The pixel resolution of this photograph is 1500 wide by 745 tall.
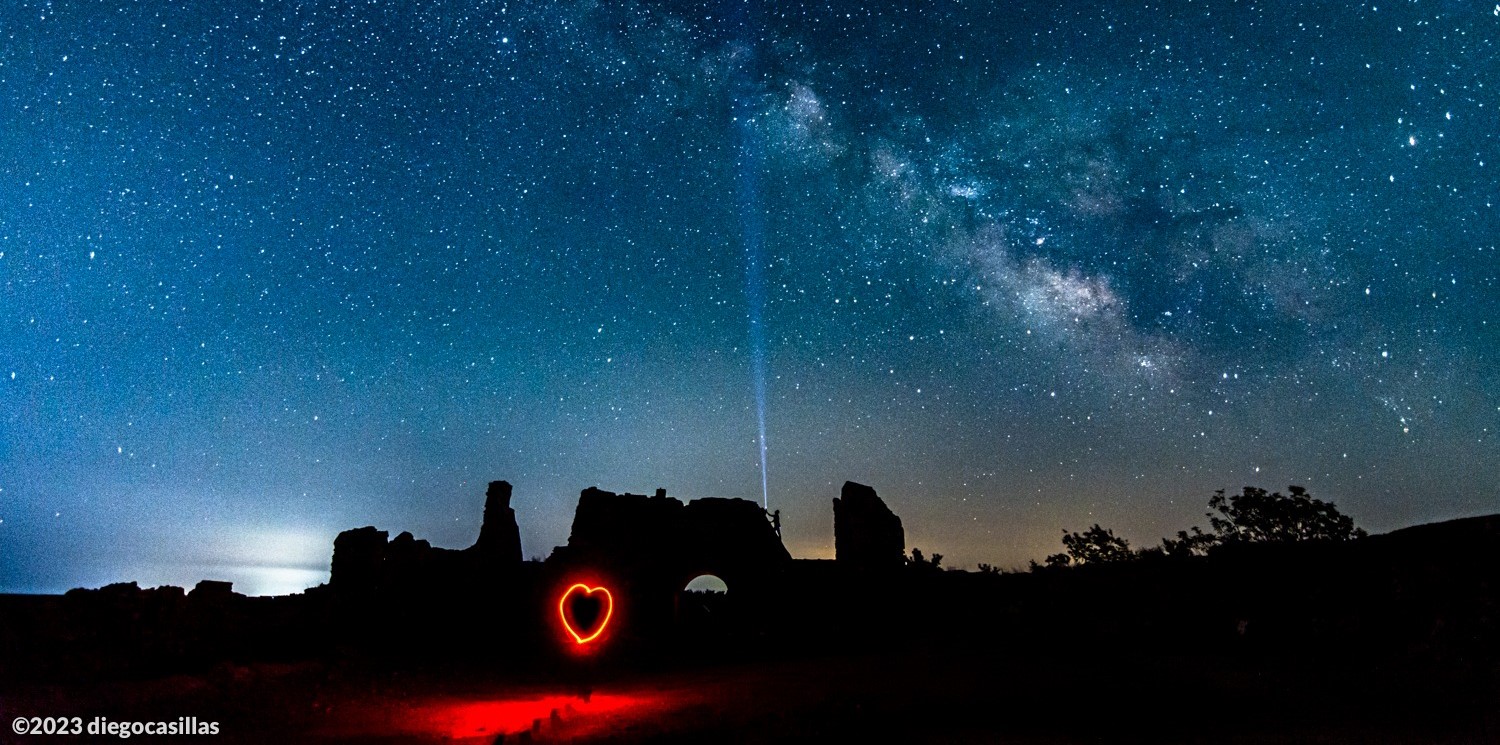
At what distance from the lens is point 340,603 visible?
22766 mm

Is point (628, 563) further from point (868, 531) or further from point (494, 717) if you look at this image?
point (494, 717)

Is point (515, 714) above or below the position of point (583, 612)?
below

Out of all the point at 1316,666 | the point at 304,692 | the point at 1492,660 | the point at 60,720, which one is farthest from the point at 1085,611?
the point at 60,720

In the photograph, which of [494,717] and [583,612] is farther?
[583,612]

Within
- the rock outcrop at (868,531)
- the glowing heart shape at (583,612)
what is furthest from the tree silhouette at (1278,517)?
→ the glowing heart shape at (583,612)

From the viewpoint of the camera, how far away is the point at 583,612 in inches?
604

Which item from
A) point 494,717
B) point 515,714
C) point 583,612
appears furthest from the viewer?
point 583,612

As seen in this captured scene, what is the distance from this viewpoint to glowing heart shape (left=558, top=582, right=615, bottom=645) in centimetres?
1502

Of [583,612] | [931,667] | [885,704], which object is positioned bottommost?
[931,667]

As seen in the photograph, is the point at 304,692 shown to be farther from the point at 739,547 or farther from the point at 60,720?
the point at 739,547

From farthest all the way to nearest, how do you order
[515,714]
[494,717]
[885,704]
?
[515,714], [494,717], [885,704]

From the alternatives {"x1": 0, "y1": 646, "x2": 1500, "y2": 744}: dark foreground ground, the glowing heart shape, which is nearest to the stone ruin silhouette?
{"x1": 0, "y1": 646, "x2": 1500, "y2": 744}: dark foreground ground

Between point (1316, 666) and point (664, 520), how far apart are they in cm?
2154

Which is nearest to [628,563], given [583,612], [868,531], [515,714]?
[868,531]
